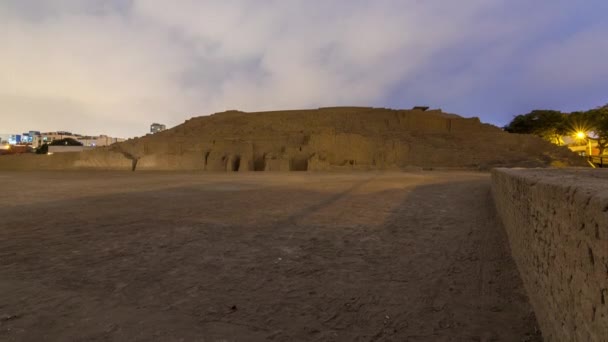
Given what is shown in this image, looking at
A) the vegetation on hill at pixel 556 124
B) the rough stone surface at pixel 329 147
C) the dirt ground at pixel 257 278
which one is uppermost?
the vegetation on hill at pixel 556 124

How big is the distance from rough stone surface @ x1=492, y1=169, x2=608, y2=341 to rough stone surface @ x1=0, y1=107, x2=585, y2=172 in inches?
912

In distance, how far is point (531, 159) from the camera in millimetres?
24500

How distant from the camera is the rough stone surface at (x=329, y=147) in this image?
26203 mm

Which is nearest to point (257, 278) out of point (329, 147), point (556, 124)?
point (329, 147)

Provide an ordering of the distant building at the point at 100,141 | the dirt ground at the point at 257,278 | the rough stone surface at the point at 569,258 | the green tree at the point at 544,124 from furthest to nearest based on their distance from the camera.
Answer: the distant building at the point at 100,141
the green tree at the point at 544,124
the dirt ground at the point at 257,278
the rough stone surface at the point at 569,258

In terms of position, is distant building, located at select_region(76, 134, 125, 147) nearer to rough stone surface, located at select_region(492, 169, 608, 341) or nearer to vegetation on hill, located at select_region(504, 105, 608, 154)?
vegetation on hill, located at select_region(504, 105, 608, 154)

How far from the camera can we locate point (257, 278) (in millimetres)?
3908

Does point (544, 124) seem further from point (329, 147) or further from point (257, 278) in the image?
point (257, 278)

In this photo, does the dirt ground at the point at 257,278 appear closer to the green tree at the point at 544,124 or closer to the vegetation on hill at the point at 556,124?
the vegetation on hill at the point at 556,124

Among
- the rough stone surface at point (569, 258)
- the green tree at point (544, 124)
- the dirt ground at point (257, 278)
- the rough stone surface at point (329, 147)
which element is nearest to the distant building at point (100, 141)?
the rough stone surface at point (329, 147)

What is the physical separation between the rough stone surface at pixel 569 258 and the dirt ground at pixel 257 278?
24.1 inches

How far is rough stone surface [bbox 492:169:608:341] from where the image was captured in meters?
1.52

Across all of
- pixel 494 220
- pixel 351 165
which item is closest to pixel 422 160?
pixel 351 165

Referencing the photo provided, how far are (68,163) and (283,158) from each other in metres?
18.8
